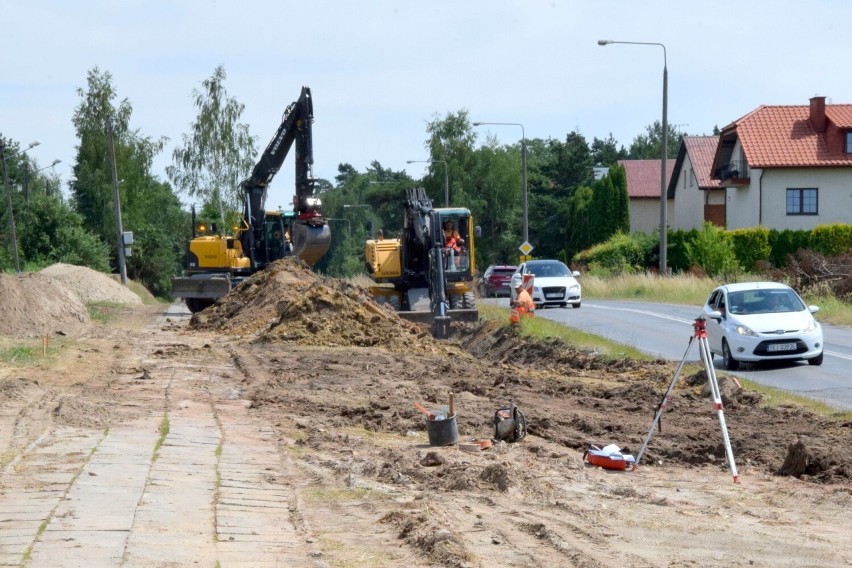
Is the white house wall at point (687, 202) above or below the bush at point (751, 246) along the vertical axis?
above

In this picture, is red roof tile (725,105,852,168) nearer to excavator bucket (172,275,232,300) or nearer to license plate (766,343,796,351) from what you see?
excavator bucket (172,275,232,300)

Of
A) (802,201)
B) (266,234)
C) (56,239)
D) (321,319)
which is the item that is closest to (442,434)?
(321,319)

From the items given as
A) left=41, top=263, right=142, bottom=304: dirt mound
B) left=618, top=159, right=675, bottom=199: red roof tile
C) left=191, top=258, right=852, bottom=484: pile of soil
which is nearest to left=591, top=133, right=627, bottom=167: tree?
left=618, top=159, right=675, bottom=199: red roof tile

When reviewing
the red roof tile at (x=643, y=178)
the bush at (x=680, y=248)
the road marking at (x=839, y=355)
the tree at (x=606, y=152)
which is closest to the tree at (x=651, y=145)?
the tree at (x=606, y=152)

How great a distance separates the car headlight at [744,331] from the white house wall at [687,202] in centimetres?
5156

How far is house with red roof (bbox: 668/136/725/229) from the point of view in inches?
2785

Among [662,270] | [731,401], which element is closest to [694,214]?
[662,270]

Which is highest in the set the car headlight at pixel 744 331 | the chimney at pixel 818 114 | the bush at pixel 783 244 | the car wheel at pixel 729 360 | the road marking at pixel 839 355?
the chimney at pixel 818 114

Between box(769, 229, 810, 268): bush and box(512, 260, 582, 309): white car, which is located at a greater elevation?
box(769, 229, 810, 268): bush

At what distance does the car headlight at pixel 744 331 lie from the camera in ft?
66.6

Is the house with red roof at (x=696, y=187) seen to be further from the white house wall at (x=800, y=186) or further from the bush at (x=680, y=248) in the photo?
the bush at (x=680, y=248)

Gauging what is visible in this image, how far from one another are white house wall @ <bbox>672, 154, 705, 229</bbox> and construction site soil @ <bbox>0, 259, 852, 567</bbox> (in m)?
50.7

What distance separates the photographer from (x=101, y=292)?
47.7m

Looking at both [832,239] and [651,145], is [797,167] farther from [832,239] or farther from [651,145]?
[651,145]
